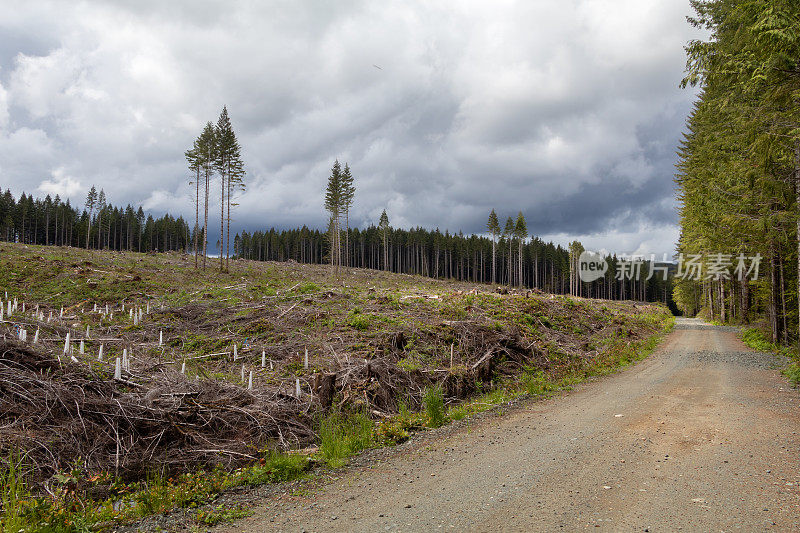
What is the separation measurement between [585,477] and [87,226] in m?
112

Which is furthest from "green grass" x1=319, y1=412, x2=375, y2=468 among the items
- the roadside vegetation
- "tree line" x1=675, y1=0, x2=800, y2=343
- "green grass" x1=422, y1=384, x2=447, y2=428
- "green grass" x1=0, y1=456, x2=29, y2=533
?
"tree line" x1=675, y1=0, x2=800, y2=343

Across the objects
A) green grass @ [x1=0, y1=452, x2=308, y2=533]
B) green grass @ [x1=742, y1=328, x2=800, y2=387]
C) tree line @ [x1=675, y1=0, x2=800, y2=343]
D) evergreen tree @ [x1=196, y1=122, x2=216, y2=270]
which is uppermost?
evergreen tree @ [x1=196, y1=122, x2=216, y2=270]

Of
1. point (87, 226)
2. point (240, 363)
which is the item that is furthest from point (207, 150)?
point (87, 226)

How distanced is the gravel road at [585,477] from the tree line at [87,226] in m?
91.6

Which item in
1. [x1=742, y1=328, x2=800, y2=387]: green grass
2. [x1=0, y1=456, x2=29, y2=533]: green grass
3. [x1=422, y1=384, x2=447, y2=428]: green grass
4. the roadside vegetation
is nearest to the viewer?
[x1=0, y1=456, x2=29, y2=533]: green grass

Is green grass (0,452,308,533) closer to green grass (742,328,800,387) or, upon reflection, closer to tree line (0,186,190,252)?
green grass (742,328,800,387)

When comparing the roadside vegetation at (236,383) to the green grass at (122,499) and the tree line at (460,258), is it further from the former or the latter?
the tree line at (460,258)

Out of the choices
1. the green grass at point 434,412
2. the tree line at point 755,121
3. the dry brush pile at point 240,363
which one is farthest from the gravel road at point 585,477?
the tree line at point 755,121

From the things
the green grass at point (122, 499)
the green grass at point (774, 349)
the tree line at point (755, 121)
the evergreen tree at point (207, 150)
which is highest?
the evergreen tree at point (207, 150)

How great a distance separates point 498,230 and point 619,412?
6970cm

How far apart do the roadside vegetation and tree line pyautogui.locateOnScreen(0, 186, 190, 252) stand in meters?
78.6

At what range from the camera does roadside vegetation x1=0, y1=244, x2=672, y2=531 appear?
537cm

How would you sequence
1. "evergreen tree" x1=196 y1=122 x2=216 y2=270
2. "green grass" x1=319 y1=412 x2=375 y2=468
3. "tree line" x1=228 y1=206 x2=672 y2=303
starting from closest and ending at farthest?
"green grass" x1=319 y1=412 x2=375 y2=468 < "evergreen tree" x1=196 y1=122 x2=216 y2=270 < "tree line" x1=228 y1=206 x2=672 y2=303

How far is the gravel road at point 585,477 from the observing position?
415 centimetres
